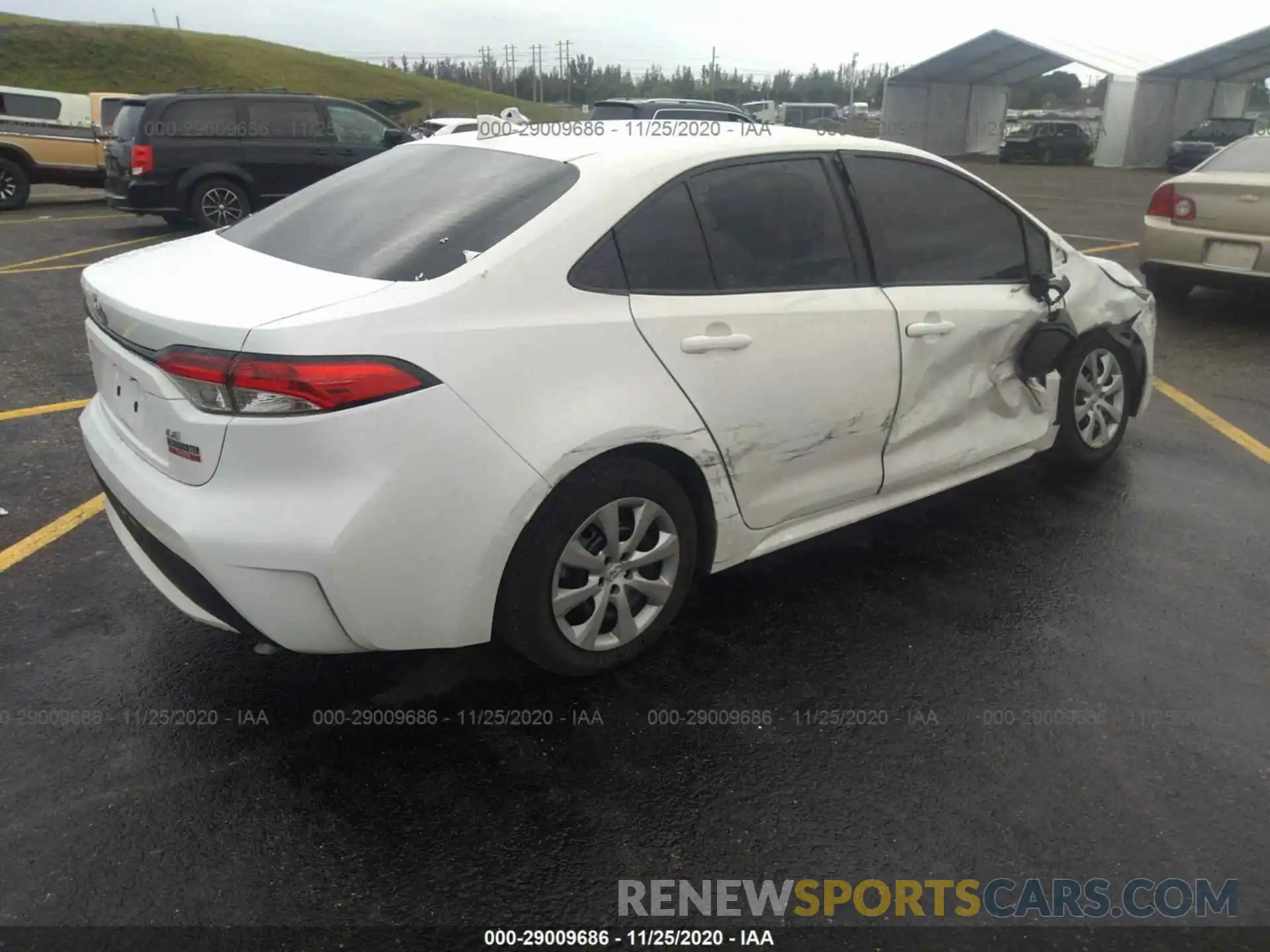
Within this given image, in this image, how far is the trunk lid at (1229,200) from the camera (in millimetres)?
6953

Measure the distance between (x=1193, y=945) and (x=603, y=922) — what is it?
4.31 feet

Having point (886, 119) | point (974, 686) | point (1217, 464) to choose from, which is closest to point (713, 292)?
point (974, 686)

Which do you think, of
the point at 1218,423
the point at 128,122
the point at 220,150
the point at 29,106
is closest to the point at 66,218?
the point at 29,106

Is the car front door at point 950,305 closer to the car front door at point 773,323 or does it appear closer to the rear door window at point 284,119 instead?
the car front door at point 773,323

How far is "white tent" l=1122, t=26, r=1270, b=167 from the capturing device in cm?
2917

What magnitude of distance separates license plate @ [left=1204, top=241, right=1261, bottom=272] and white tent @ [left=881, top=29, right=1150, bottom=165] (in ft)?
85.3

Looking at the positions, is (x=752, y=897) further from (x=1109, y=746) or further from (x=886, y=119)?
(x=886, y=119)

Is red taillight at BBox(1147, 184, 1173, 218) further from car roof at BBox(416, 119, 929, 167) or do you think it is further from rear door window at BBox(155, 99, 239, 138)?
rear door window at BBox(155, 99, 239, 138)

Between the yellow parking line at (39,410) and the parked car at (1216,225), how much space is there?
7.71 m

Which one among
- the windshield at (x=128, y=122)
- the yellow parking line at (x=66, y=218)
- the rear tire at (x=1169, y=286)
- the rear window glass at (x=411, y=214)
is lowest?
the yellow parking line at (x=66, y=218)

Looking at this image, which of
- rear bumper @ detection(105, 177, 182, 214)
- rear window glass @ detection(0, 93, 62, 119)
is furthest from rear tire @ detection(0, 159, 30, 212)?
rear bumper @ detection(105, 177, 182, 214)

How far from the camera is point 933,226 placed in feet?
11.9

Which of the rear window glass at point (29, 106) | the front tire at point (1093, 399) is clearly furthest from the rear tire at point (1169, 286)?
the rear window glass at point (29, 106)

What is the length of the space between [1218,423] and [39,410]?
259 inches
